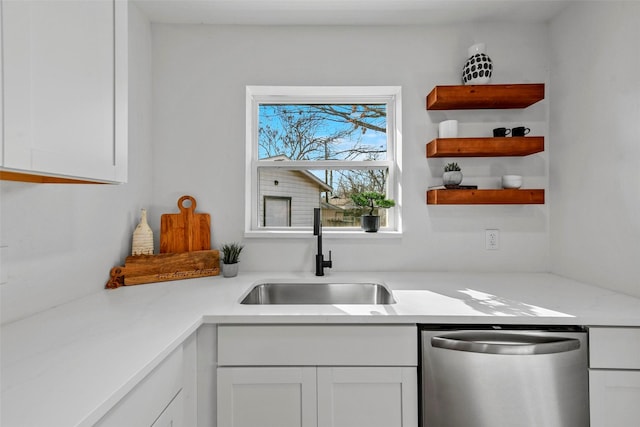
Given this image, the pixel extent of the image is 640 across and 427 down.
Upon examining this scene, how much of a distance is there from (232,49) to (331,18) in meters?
0.61

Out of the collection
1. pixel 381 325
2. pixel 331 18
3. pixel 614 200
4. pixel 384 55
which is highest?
pixel 331 18

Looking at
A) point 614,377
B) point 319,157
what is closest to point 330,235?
point 319,157

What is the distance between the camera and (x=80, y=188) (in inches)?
53.4

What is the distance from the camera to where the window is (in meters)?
2.05

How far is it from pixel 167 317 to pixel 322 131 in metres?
1.42

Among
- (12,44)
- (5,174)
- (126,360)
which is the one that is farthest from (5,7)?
(126,360)

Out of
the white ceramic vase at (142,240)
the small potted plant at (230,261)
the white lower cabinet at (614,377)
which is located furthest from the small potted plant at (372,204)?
the white ceramic vase at (142,240)

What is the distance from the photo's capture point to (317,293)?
5.82ft

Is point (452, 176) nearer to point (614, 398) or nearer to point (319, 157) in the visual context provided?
point (319, 157)

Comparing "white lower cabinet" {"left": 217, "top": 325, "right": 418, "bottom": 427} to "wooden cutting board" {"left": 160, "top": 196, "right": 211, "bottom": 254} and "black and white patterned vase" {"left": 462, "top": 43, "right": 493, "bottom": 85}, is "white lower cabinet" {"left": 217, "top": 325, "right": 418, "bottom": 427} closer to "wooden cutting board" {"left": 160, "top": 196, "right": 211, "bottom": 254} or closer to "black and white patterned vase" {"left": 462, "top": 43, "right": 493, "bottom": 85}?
"wooden cutting board" {"left": 160, "top": 196, "right": 211, "bottom": 254}

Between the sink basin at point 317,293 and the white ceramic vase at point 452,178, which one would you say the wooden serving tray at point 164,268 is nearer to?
the sink basin at point 317,293

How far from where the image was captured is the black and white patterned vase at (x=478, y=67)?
1.77 metres

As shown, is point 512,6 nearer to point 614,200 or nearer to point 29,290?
point 614,200

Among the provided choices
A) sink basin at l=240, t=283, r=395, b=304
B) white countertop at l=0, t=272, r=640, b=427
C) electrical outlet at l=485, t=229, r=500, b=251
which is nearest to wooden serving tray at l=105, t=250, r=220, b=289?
white countertop at l=0, t=272, r=640, b=427
